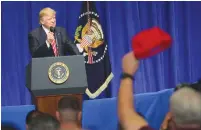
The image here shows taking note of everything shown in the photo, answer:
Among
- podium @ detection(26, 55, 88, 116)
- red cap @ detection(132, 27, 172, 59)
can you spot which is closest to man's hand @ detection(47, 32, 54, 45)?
podium @ detection(26, 55, 88, 116)

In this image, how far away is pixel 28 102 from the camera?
455 cm

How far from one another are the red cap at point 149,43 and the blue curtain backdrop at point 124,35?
132 inches

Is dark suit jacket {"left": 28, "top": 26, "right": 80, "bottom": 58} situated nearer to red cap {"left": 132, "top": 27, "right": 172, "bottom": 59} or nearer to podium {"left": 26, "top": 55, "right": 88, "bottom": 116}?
podium {"left": 26, "top": 55, "right": 88, "bottom": 116}

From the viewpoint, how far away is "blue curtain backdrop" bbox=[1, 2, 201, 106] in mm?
4461

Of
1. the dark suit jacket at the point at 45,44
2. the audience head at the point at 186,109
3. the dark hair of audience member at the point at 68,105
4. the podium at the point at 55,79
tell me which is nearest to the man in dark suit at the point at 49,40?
the dark suit jacket at the point at 45,44

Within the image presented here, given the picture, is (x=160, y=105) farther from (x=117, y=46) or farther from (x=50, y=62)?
(x=117, y=46)

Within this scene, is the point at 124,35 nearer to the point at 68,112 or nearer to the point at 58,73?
the point at 58,73

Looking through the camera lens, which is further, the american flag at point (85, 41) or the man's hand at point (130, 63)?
the american flag at point (85, 41)

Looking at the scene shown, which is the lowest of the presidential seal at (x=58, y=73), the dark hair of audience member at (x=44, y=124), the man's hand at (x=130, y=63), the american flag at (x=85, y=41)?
the dark hair of audience member at (x=44, y=124)

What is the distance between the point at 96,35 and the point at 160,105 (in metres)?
1.63

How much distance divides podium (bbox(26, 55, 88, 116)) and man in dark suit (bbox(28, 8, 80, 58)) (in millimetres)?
454

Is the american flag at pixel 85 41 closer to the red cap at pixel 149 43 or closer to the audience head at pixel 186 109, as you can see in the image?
the red cap at pixel 149 43

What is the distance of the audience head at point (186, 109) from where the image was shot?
1.07m

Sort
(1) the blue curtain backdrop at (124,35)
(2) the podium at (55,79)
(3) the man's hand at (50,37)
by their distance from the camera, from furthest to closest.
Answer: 1. (1) the blue curtain backdrop at (124,35)
2. (3) the man's hand at (50,37)
3. (2) the podium at (55,79)
